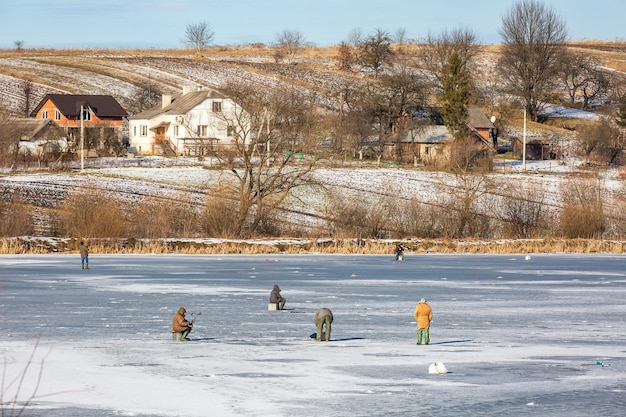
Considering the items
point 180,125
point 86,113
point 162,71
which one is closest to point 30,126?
point 86,113

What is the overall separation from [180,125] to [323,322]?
7027 cm

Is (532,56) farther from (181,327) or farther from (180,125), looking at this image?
(181,327)

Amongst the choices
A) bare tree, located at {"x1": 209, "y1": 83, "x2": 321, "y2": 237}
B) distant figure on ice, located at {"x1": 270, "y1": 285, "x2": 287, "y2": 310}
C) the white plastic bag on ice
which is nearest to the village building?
bare tree, located at {"x1": 209, "y1": 83, "x2": 321, "y2": 237}

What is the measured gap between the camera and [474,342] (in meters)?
18.6

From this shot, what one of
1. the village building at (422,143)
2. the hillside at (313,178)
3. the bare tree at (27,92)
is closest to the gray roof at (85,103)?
the bare tree at (27,92)

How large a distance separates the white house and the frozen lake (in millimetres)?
54786

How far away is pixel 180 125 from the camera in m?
87.2

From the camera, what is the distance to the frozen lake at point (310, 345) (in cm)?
1373

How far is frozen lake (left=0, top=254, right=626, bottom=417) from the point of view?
13734 millimetres

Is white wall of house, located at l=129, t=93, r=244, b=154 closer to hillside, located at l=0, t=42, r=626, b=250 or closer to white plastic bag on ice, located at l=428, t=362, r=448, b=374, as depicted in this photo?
hillside, located at l=0, t=42, r=626, b=250

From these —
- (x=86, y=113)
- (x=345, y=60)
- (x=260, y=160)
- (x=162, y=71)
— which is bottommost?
(x=260, y=160)

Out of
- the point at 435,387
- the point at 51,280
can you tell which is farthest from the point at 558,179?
the point at 435,387

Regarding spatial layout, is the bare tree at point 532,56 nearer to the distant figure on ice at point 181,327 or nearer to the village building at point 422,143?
the village building at point 422,143

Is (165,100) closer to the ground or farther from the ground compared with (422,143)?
farther from the ground
